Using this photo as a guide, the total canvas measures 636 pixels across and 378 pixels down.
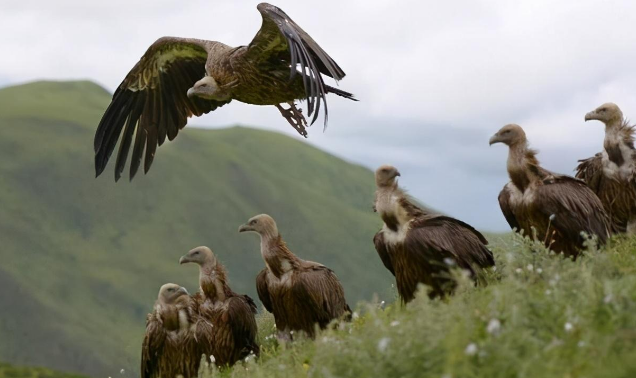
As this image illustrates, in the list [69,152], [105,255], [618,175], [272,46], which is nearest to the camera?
[618,175]

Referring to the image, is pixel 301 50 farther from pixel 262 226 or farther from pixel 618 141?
pixel 618 141

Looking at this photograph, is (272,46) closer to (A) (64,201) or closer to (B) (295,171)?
(A) (64,201)

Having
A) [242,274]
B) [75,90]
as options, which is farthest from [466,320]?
[75,90]

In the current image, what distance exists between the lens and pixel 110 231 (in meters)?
133

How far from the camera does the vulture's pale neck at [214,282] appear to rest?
10.3 m

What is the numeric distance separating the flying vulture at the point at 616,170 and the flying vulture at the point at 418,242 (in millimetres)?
1830

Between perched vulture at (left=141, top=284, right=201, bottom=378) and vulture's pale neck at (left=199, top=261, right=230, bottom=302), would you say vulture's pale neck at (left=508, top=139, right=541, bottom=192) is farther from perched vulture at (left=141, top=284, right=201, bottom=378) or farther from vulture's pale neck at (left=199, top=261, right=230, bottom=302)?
perched vulture at (left=141, top=284, right=201, bottom=378)

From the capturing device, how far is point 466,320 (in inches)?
213

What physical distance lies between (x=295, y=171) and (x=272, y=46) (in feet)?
546

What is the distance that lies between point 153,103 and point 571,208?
22.1ft

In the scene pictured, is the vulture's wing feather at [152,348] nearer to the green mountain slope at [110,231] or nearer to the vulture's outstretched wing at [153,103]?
the vulture's outstretched wing at [153,103]

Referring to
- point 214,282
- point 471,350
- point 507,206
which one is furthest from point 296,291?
point 471,350

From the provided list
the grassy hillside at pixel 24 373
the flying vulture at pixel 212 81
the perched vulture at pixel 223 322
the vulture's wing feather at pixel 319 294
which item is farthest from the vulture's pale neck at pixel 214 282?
the grassy hillside at pixel 24 373

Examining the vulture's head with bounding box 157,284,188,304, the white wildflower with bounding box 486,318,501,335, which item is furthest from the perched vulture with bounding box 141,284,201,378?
the white wildflower with bounding box 486,318,501,335
